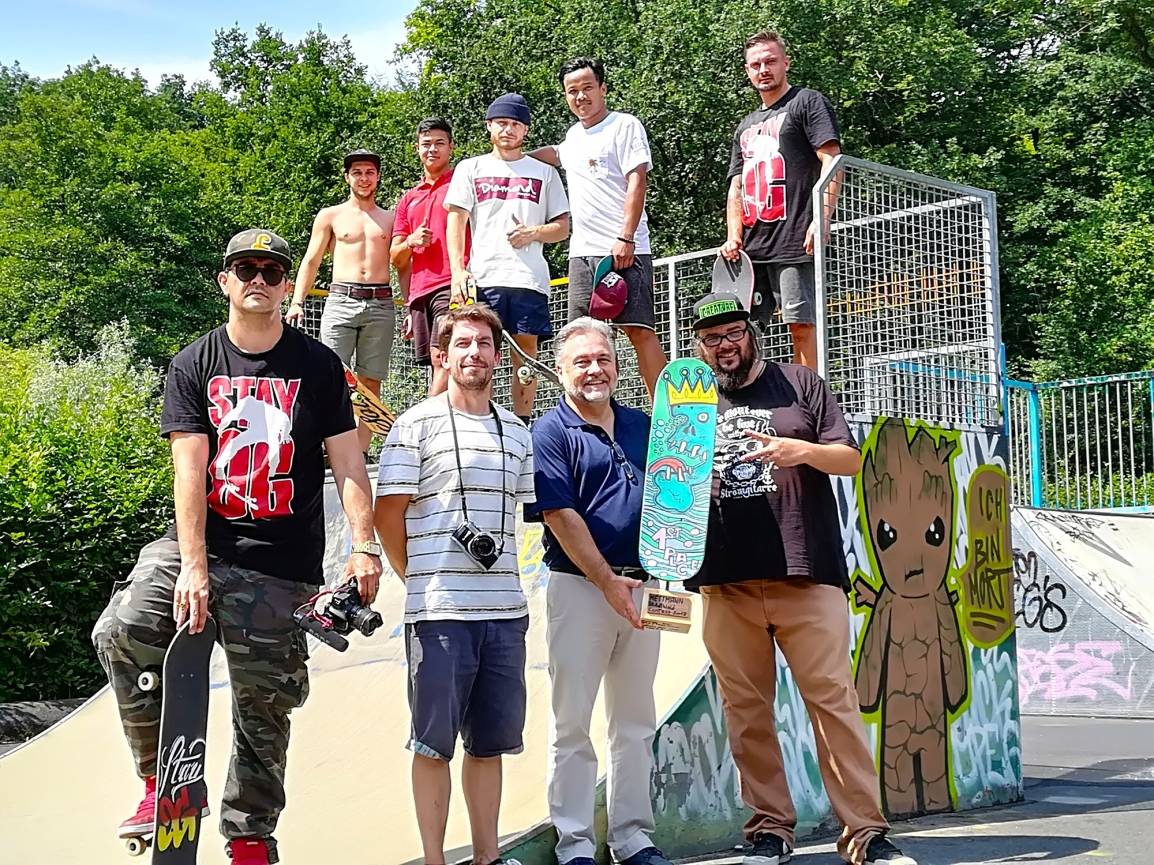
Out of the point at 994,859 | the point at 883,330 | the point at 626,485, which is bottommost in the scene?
the point at 994,859

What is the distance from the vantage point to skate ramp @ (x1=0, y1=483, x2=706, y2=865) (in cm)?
559

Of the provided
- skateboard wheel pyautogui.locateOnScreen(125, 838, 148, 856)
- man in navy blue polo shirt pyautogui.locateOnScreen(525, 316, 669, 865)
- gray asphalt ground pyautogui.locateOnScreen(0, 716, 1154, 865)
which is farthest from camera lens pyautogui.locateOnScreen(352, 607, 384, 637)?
gray asphalt ground pyautogui.locateOnScreen(0, 716, 1154, 865)

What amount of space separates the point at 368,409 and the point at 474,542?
372 centimetres

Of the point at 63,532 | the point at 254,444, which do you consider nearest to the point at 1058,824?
the point at 254,444

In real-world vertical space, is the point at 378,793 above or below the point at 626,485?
below

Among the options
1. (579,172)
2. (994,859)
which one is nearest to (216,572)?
(994,859)

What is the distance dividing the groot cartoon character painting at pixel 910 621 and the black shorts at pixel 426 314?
9.70 ft

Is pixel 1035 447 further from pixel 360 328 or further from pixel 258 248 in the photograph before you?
pixel 258 248

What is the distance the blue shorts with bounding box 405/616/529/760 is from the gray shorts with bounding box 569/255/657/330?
128 inches

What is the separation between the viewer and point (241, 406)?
4605 millimetres

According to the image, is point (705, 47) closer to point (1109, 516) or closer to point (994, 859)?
point (1109, 516)

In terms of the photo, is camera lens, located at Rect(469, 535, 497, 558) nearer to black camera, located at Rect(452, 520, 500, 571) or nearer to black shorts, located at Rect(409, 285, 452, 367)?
black camera, located at Rect(452, 520, 500, 571)

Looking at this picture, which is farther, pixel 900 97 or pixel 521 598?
pixel 900 97

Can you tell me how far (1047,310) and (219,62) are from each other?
33208 millimetres
